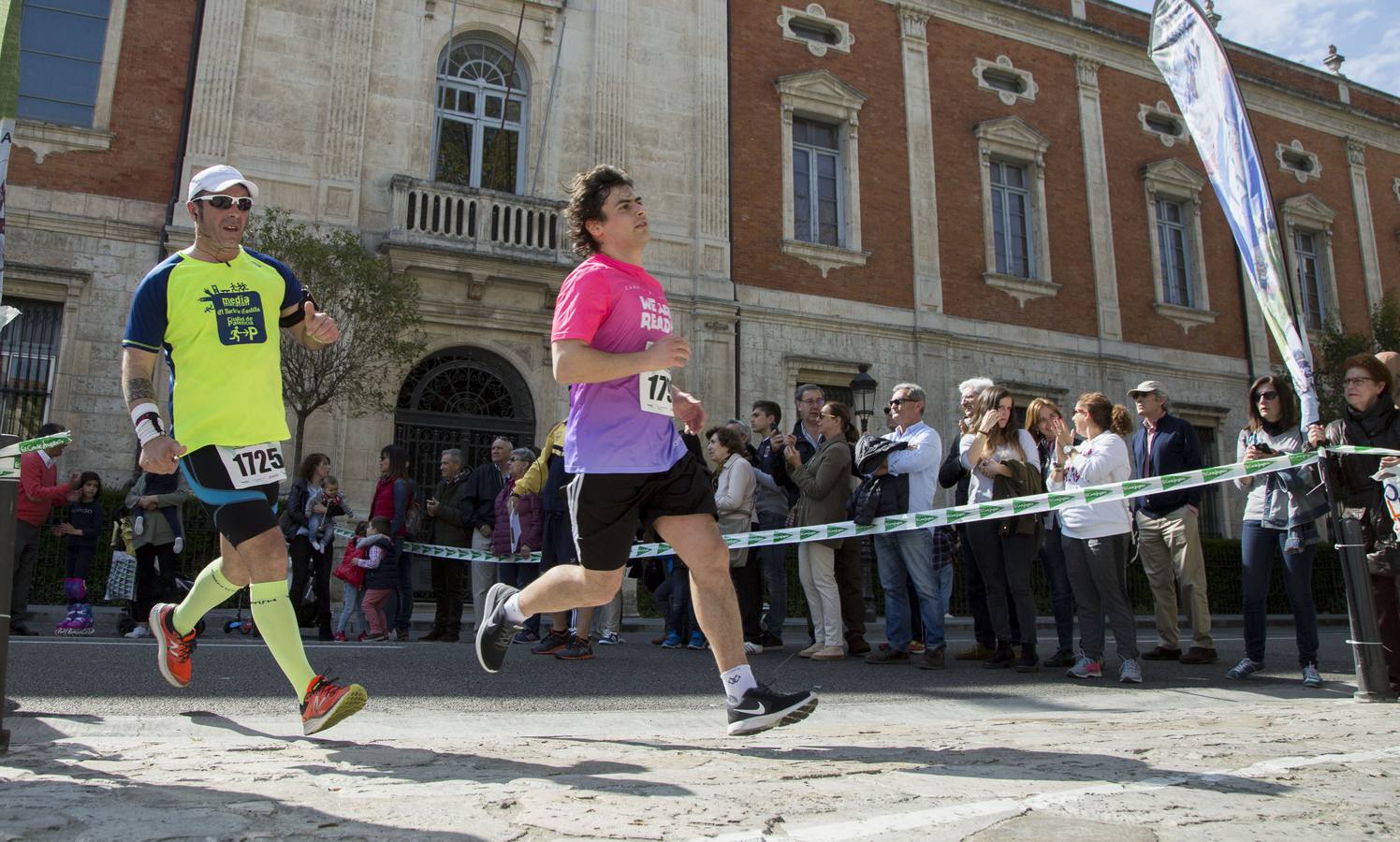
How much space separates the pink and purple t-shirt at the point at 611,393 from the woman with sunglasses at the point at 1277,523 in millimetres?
4006

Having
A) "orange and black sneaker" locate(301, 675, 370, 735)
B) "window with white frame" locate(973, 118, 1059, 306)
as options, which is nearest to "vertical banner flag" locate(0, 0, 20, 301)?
"orange and black sneaker" locate(301, 675, 370, 735)

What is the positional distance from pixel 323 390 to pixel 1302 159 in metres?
24.0

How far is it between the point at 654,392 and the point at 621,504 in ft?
1.39

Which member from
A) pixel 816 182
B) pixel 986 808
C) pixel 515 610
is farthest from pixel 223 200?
pixel 816 182

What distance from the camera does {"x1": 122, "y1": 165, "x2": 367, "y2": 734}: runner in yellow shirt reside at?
3.66m

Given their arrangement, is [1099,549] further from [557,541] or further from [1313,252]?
[1313,252]

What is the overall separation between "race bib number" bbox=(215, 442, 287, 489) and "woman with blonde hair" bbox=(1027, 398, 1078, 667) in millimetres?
5231

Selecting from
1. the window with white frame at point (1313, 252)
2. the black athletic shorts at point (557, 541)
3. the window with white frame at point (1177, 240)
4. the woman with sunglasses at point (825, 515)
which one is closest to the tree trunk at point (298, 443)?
the black athletic shorts at point (557, 541)

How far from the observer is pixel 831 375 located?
18484 mm

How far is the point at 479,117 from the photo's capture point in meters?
16.9

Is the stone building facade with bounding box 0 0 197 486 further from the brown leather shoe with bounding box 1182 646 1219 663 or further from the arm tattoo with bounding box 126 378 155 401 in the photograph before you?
the brown leather shoe with bounding box 1182 646 1219 663

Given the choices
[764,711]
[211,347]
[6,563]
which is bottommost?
[764,711]

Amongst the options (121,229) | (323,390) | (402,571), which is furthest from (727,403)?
(121,229)

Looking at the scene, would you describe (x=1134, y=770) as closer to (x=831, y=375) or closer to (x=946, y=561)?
(x=946, y=561)
